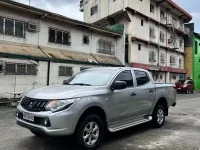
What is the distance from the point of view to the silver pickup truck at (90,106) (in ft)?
14.6

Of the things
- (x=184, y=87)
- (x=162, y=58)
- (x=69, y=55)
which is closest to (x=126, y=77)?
(x=69, y=55)

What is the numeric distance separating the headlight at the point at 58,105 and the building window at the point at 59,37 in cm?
1388

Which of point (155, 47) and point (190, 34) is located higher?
point (190, 34)

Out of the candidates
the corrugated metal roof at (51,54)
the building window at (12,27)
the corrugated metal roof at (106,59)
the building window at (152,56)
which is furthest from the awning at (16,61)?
the building window at (152,56)

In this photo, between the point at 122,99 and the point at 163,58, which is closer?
the point at 122,99

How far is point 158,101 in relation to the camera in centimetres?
734

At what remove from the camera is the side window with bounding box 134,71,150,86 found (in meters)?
6.63

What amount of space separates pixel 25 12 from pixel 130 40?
1264 cm

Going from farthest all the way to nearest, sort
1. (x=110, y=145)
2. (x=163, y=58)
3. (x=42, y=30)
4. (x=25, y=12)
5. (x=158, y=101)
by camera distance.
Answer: (x=163, y=58), (x=42, y=30), (x=25, y=12), (x=158, y=101), (x=110, y=145)

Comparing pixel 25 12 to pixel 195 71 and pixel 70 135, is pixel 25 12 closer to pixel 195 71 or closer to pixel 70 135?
pixel 70 135

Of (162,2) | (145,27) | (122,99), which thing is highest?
(162,2)

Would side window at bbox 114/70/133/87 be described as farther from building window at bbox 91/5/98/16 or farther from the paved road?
building window at bbox 91/5/98/16

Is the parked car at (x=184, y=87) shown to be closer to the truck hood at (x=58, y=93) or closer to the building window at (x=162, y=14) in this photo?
the building window at (x=162, y=14)

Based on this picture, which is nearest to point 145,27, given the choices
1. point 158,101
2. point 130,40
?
point 130,40
